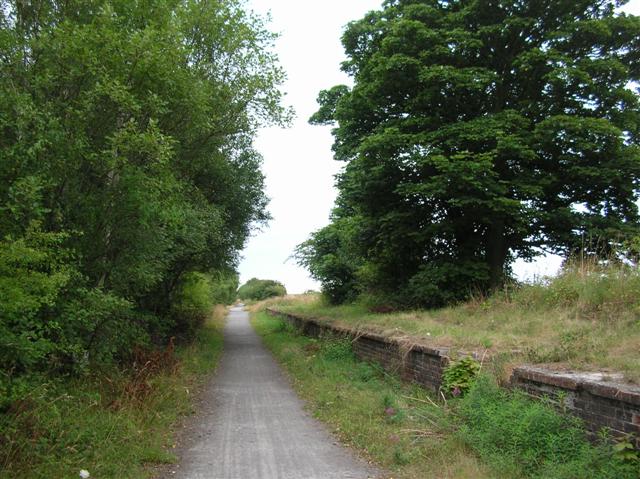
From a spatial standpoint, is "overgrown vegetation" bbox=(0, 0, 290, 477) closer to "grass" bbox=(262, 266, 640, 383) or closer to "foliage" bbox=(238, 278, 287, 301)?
"grass" bbox=(262, 266, 640, 383)

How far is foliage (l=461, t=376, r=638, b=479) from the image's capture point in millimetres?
4777

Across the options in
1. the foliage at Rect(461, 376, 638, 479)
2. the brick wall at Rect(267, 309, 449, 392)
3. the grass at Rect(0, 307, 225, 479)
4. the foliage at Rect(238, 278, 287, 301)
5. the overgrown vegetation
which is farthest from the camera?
the foliage at Rect(238, 278, 287, 301)

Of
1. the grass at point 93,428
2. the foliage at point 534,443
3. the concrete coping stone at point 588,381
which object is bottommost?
the grass at point 93,428

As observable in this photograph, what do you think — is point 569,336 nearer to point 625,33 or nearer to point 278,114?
point 278,114

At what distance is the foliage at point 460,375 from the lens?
7379mm

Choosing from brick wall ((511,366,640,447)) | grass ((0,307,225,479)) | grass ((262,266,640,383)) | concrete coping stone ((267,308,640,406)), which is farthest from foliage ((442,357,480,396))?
grass ((0,307,225,479))

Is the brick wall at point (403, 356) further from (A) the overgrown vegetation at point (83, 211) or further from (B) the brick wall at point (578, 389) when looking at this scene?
(A) the overgrown vegetation at point (83, 211)

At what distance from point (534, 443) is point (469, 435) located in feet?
2.52

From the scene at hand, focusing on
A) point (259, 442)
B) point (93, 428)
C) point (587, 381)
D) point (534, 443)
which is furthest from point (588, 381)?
point (93, 428)

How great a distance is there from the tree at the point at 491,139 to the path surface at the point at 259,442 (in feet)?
19.0

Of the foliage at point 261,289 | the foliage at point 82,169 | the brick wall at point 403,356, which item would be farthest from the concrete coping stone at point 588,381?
the foliage at point 261,289

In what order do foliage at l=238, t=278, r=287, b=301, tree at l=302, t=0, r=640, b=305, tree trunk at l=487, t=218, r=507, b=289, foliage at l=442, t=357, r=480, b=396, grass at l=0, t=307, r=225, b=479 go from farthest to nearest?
foliage at l=238, t=278, r=287, b=301
tree trunk at l=487, t=218, r=507, b=289
tree at l=302, t=0, r=640, b=305
foliage at l=442, t=357, r=480, b=396
grass at l=0, t=307, r=225, b=479

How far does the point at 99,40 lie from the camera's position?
6.93 meters

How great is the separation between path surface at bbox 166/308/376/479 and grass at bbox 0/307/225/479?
0.45 m
